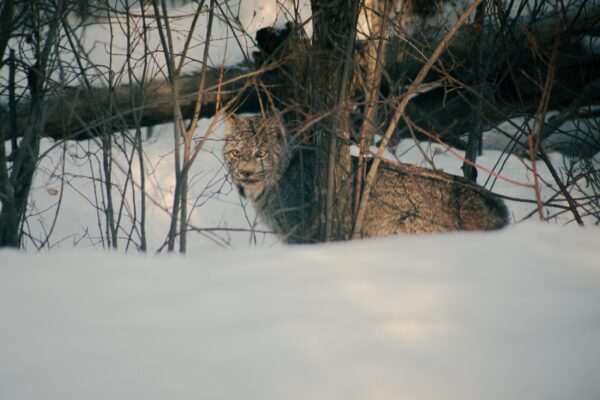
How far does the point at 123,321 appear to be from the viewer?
1307mm

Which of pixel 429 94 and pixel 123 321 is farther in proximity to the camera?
pixel 429 94

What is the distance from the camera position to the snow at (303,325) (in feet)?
3.70

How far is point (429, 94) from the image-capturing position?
677cm

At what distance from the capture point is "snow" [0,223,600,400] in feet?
3.70

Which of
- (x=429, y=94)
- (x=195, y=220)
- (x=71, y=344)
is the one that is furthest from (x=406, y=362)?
(x=429, y=94)

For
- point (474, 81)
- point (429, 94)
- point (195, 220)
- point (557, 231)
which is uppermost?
point (429, 94)

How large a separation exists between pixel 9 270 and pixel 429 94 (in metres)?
6.14

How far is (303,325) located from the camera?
4.32ft

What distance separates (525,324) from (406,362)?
392mm

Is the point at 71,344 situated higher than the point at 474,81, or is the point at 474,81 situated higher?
the point at 474,81

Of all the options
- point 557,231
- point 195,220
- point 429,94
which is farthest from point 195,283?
point 429,94

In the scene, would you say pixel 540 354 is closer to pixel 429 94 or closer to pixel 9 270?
pixel 9 270

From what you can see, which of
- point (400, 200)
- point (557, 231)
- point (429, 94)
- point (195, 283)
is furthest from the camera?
point (429, 94)

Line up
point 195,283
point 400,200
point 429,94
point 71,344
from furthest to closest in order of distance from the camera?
point 429,94, point 400,200, point 195,283, point 71,344
